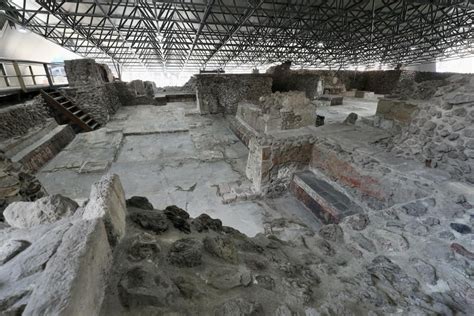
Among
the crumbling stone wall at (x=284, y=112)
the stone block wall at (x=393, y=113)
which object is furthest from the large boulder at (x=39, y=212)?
the stone block wall at (x=393, y=113)

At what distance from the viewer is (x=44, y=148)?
5.16m

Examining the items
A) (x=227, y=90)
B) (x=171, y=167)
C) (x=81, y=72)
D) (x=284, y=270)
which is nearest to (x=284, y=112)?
(x=171, y=167)

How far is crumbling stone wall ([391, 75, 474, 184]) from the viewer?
2516mm

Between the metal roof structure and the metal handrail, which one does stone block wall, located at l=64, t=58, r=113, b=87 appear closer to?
the metal handrail

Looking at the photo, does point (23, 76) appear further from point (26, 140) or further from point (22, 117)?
point (26, 140)

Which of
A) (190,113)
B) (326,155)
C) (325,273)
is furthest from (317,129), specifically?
(190,113)

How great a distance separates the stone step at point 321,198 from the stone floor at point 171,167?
0.49 ft

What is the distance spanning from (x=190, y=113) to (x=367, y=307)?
8955 millimetres

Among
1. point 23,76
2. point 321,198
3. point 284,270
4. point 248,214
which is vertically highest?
Result: point 23,76

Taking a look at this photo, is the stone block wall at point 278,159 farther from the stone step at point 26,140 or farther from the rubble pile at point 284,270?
the stone step at point 26,140

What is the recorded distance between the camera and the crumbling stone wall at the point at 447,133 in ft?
8.25

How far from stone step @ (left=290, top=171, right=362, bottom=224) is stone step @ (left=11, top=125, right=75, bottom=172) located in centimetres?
524

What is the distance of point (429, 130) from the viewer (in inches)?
115

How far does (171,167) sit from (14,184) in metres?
2.68
